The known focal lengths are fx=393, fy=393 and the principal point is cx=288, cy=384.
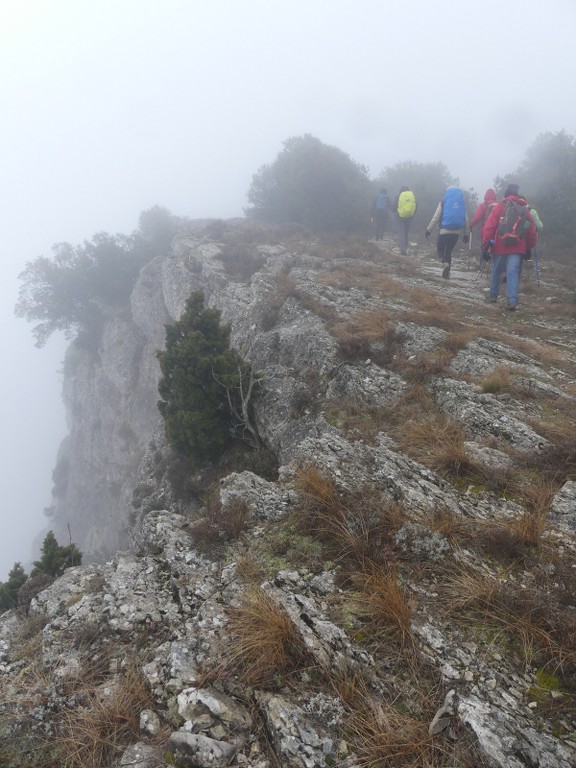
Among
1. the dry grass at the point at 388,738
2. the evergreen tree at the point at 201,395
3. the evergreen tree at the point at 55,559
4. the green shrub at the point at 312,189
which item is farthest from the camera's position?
the green shrub at the point at 312,189

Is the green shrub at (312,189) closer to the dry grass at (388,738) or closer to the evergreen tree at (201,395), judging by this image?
the evergreen tree at (201,395)

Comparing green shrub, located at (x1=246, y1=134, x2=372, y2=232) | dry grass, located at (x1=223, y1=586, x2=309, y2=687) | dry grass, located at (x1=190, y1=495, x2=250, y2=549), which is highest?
green shrub, located at (x1=246, y1=134, x2=372, y2=232)

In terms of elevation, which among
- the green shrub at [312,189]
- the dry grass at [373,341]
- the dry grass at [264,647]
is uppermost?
the green shrub at [312,189]

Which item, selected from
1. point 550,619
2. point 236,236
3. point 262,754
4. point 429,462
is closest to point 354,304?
point 429,462

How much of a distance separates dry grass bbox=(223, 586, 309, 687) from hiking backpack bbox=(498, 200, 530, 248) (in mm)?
11393

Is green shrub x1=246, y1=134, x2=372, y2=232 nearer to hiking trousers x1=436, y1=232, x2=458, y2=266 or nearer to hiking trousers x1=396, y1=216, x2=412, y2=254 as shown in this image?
hiking trousers x1=396, y1=216, x2=412, y2=254

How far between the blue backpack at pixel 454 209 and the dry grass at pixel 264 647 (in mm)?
13993

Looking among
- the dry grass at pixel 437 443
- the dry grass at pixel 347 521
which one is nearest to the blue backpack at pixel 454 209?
the dry grass at pixel 437 443

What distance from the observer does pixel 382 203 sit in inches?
940

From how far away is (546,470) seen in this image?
557 cm

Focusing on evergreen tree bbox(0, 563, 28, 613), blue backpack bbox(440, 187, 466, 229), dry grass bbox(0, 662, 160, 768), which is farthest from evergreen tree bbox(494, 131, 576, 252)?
evergreen tree bbox(0, 563, 28, 613)

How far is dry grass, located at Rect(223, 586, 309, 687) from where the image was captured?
338cm

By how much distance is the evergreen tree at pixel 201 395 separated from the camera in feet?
32.6

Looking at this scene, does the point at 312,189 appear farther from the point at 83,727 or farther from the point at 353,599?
the point at 83,727
